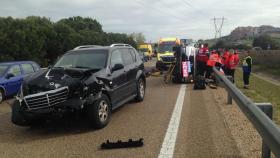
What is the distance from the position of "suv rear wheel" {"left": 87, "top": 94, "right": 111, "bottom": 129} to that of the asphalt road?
156 millimetres

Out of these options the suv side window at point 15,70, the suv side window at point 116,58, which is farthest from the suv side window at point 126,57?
the suv side window at point 15,70

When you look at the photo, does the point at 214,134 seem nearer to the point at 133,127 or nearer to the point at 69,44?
the point at 133,127

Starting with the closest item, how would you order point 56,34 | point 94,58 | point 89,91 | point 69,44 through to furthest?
1. point 89,91
2. point 94,58
3. point 56,34
4. point 69,44

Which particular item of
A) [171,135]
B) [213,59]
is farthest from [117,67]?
[213,59]

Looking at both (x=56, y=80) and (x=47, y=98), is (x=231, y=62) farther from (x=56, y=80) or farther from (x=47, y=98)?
(x=47, y=98)

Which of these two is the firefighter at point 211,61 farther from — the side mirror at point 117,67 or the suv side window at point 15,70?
the side mirror at point 117,67

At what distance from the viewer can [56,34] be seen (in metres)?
39.0

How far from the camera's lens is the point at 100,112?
8281mm

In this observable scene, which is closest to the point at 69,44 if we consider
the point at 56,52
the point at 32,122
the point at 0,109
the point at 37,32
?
the point at 56,52

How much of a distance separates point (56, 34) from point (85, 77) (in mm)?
31758

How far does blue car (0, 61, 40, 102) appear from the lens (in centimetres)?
1365

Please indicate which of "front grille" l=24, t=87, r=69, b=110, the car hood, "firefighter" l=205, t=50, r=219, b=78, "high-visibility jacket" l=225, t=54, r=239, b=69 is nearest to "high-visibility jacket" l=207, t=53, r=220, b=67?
"firefighter" l=205, t=50, r=219, b=78

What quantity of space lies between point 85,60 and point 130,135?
109 inches

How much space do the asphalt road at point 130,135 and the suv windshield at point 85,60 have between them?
4.32ft
